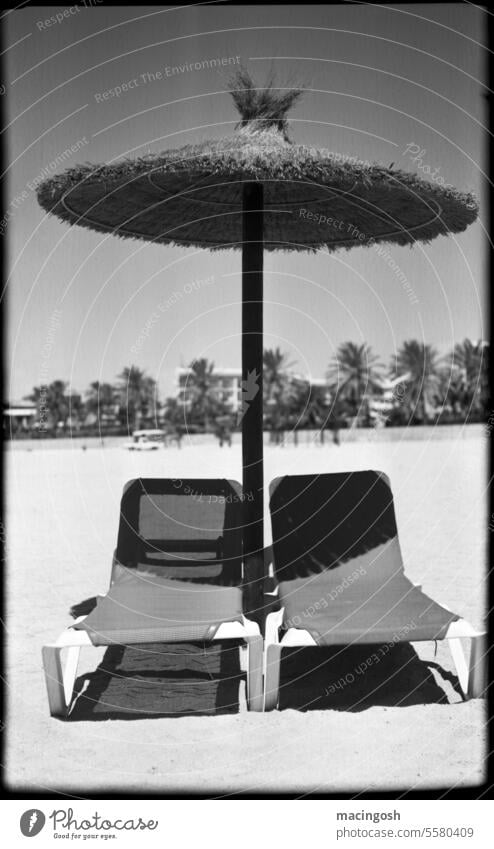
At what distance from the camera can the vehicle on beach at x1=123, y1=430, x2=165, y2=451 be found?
Result: 28.0 m

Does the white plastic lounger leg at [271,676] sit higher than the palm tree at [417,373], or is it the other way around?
the palm tree at [417,373]

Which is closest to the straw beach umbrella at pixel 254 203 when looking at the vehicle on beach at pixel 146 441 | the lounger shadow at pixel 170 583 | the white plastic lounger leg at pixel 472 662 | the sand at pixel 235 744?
the lounger shadow at pixel 170 583

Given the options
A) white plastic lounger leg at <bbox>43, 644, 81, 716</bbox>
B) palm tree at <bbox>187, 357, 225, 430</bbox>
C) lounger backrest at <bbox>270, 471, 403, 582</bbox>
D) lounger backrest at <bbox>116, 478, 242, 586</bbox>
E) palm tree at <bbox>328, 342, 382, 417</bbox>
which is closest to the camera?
white plastic lounger leg at <bbox>43, 644, 81, 716</bbox>

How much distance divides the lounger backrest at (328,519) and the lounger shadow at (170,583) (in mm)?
351

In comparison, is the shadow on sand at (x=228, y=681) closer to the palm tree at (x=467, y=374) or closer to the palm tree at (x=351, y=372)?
the palm tree at (x=467, y=374)

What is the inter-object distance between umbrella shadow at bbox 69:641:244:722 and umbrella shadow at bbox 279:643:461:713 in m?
0.28

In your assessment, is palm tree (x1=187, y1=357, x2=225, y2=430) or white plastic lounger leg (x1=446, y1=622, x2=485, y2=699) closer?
white plastic lounger leg (x1=446, y1=622, x2=485, y2=699)

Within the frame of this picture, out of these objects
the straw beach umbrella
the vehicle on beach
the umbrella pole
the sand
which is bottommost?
A: the sand

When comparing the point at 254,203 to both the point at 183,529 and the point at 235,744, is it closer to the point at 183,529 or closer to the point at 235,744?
the point at 183,529

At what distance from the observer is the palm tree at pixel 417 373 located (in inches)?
1769

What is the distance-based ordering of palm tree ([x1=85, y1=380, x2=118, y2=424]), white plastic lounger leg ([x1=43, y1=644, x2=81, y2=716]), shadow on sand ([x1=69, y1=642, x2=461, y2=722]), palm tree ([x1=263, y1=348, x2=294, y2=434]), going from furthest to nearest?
palm tree ([x1=85, y1=380, x2=118, y2=424]) → palm tree ([x1=263, y1=348, x2=294, y2=434]) → shadow on sand ([x1=69, y1=642, x2=461, y2=722]) → white plastic lounger leg ([x1=43, y1=644, x2=81, y2=716])

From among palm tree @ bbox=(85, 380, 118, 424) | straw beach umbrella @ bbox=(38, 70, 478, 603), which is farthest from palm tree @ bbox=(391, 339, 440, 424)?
straw beach umbrella @ bbox=(38, 70, 478, 603)

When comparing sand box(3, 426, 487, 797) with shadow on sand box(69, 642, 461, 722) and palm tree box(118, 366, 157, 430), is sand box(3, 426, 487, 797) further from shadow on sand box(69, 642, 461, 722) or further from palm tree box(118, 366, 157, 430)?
palm tree box(118, 366, 157, 430)
